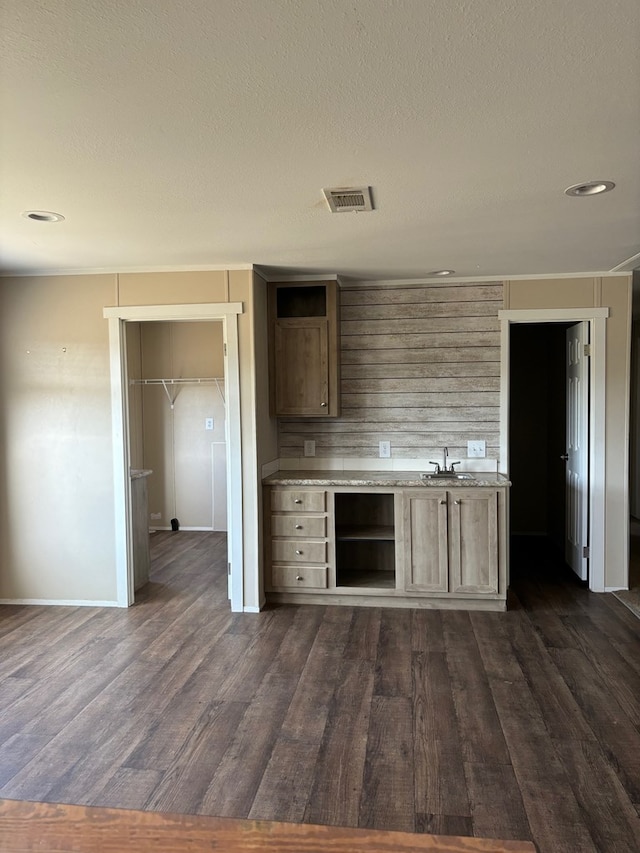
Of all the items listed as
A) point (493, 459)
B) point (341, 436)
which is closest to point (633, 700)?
point (493, 459)

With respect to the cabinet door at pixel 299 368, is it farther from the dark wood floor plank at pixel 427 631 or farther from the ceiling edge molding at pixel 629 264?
the ceiling edge molding at pixel 629 264

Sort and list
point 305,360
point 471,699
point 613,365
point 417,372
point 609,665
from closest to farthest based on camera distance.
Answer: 1. point 471,699
2. point 609,665
3. point 613,365
4. point 305,360
5. point 417,372

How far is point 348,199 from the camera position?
266 cm

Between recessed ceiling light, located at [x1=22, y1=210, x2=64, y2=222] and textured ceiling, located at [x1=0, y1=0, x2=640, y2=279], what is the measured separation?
67 millimetres

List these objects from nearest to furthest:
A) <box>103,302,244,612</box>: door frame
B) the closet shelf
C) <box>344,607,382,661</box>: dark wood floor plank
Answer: <box>344,607,382,661</box>: dark wood floor plank → <box>103,302,244,612</box>: door frame → the closet shelf

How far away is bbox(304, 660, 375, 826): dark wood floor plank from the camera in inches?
82.5

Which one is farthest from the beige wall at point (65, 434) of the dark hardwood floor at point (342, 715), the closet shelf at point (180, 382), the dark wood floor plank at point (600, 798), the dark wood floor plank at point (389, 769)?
the dark wood floor plank at point (600, 798)

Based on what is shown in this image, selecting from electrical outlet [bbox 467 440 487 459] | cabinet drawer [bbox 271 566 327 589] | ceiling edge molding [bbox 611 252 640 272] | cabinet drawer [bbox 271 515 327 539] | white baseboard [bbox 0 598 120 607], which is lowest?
white baseboard [bbox 0 598 120 607]

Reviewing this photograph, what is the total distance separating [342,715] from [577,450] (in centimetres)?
296

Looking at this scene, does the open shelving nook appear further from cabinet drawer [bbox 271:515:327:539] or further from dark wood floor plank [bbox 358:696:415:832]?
dark wood floor plank [bbox 358:696:415:832]

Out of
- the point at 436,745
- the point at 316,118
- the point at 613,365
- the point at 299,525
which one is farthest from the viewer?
the point at 613,365

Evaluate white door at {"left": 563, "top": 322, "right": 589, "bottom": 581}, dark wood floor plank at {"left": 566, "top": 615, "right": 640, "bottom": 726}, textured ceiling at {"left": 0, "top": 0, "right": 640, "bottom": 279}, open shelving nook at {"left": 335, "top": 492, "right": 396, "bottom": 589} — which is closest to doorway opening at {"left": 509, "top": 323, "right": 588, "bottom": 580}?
white door at {"left": 563, "top": 322, "right": 589, "bottom": 581}

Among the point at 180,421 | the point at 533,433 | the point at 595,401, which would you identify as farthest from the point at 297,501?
the point at 533,433

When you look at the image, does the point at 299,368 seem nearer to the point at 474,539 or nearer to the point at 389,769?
the point at 474,539
